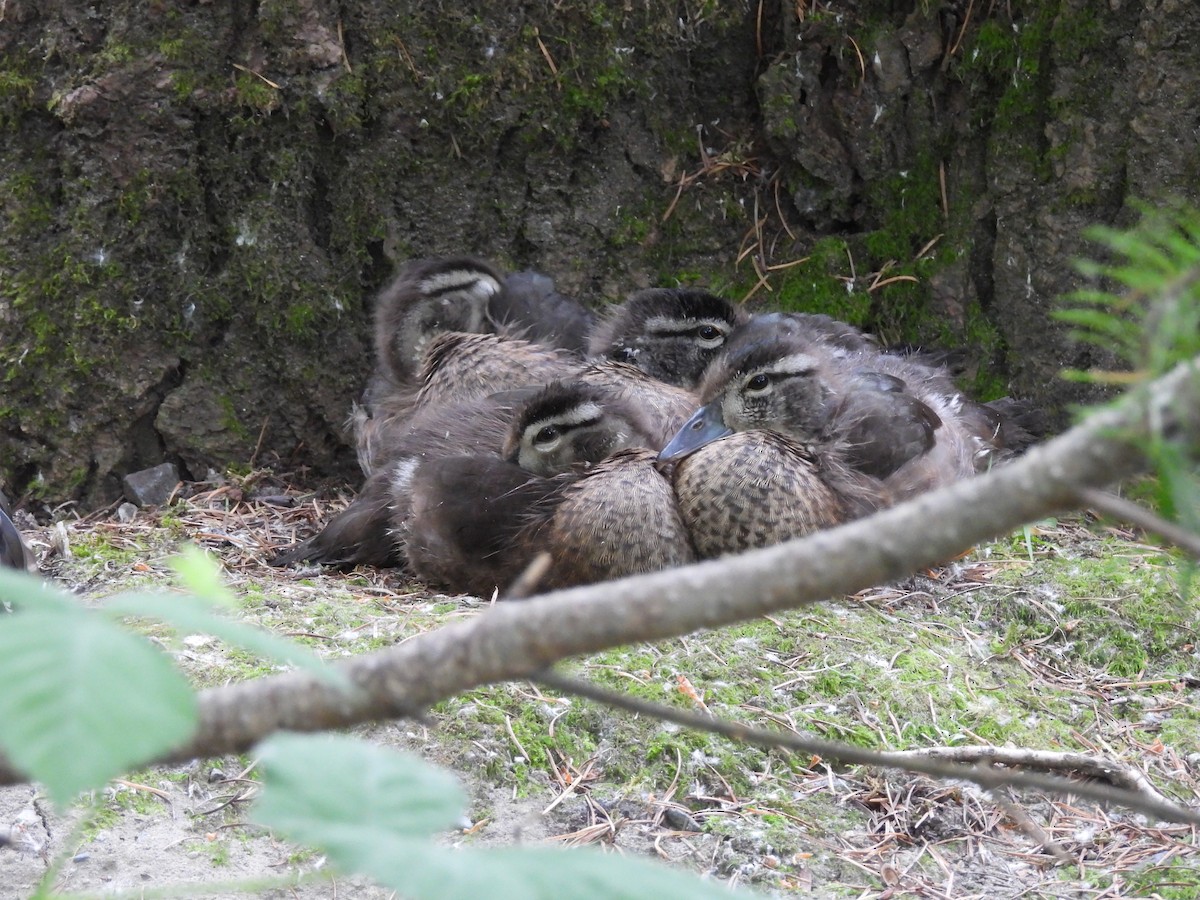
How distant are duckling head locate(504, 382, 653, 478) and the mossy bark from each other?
5.00ft

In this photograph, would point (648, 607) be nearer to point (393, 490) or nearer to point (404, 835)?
point (404, 835)

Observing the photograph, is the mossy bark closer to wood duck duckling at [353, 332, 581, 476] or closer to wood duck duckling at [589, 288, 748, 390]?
wood duck duckling at [353, 332, 581, 476]

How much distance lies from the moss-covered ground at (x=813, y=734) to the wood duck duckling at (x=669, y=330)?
54.1 inches

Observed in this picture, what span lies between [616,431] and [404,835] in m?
3.59

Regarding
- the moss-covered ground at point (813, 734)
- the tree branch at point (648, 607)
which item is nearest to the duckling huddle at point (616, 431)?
the moss-covered ground at point (813, 734)

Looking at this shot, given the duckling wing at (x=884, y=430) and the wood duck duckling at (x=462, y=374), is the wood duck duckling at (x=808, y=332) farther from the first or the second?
the wood duck duckling at (x=462, y=374)

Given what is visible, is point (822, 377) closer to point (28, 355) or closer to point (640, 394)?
point (640, 394)

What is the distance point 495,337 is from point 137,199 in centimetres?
165

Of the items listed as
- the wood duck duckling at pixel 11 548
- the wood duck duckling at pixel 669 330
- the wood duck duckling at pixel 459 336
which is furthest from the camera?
the wood duck duckling at pixel 459 336

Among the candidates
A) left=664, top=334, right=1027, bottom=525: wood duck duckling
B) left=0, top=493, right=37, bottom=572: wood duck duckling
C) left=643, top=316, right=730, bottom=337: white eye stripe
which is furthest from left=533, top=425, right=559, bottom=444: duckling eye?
left=0, top=493, right=37, bottom=572: wood duck duckling

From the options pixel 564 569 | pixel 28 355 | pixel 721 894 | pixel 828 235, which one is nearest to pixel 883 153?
→ pixel 828 235

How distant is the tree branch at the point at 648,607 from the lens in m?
1.06

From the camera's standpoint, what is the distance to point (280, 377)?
5.51m

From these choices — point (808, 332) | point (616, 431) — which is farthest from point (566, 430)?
point (808, 332)
